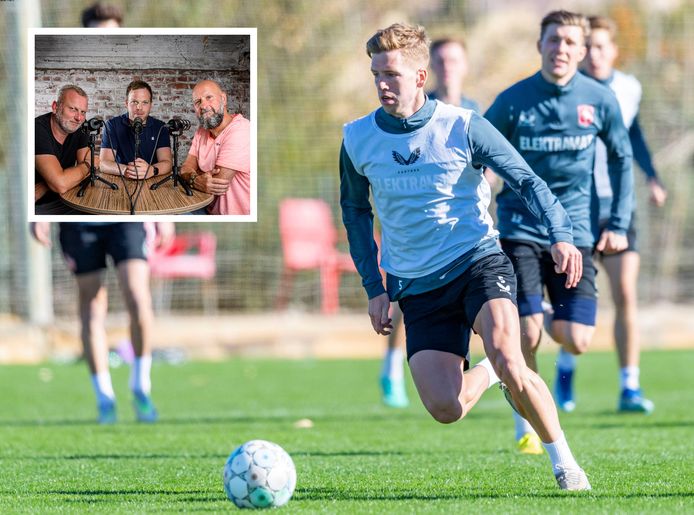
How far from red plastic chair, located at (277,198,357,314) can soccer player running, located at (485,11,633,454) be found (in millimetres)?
9568

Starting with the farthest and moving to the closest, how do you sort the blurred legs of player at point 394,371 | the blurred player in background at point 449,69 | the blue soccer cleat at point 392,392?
the blue soccer cleat at point 392,392 < the blurred legs of player at point 394,371 < the blurred player in background at point 449,69

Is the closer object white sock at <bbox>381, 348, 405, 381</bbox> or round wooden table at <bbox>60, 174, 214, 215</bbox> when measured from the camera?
round wooden table at <bbox>60, 174, 214, 215</bbox>

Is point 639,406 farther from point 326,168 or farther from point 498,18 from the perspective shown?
point 498,18

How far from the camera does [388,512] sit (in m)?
4.88

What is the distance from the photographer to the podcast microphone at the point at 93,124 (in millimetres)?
5902

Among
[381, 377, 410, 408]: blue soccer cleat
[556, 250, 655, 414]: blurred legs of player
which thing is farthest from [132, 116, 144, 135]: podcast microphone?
[381, 377, 410, 408]: blue soccer cleat

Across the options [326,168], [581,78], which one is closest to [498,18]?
[326,168]

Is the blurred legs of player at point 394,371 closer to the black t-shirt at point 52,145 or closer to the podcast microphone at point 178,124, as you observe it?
the podcast microphone at point 178,124

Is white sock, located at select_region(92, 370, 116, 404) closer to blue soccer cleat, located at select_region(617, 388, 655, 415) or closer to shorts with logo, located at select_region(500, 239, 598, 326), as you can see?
shorts with logo, located at select_region(500, 239, 598, 326)

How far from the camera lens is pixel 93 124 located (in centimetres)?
592

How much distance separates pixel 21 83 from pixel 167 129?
10.5m

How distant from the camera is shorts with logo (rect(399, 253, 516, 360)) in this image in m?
5.43

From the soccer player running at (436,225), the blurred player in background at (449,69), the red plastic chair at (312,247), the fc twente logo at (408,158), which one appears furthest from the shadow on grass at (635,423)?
the red plastic chair at (312,247)

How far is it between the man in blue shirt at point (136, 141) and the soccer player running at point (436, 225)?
2.74 ft
